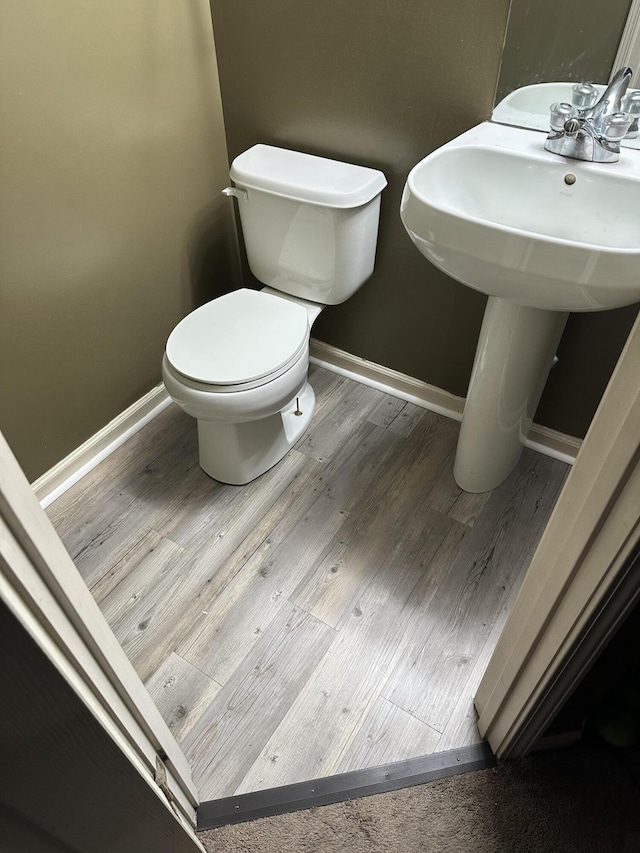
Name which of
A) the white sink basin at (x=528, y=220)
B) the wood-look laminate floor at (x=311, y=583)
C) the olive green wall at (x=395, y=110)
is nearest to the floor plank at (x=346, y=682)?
the wood-look laminate floor at (x=311, y=583)

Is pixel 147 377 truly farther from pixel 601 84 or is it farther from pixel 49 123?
pixel 601 84

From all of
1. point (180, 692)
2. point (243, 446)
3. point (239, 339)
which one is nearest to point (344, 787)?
point (180, 692)

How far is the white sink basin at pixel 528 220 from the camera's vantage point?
1055 millimetres

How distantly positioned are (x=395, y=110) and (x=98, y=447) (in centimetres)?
129

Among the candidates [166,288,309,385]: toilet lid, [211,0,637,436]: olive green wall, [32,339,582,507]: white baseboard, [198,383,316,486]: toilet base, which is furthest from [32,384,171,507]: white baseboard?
[211,0,637,436]: olive green wall

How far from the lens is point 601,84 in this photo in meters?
1.31

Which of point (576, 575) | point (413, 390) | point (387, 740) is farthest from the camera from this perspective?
point (413, 390)

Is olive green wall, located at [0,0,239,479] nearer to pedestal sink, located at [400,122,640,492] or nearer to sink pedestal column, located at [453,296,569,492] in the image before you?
pedestal sink, located at [400,122,640,492]

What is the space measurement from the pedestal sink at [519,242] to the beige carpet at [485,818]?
2.61 ft

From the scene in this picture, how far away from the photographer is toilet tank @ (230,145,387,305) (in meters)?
1.61

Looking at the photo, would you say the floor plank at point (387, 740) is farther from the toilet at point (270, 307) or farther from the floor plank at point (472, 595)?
the toilet at point (270, 307)

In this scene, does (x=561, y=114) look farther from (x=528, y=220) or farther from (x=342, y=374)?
(x=342, y=374)

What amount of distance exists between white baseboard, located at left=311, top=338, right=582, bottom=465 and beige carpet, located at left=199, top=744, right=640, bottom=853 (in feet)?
2.86

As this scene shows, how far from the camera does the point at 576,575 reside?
0.84 m
